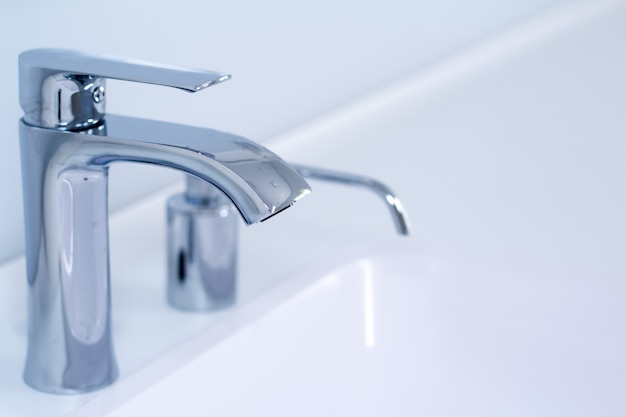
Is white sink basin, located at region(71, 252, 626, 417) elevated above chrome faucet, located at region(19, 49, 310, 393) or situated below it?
below

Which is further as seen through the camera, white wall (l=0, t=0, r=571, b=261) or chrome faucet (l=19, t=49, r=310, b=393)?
white wall (l=0, t=0, r=571, b=261)

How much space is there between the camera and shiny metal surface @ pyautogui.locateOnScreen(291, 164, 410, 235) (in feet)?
2.10

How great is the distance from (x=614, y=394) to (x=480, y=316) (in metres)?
0.11

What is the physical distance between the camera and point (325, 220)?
2.71 ft

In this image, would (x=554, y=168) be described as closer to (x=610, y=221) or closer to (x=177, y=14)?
(x=610, y=221)

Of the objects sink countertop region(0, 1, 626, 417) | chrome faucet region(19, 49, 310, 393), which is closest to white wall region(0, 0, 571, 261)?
sink countertop region(0, 1, 626, 417)

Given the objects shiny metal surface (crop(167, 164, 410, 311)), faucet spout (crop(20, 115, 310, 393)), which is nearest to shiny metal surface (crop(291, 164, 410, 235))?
shiny metal surface (crop(167, 164, 410, 311))

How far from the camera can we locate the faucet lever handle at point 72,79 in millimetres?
460

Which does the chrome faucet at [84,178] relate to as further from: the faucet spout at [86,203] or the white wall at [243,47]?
the white wall at [243,47]

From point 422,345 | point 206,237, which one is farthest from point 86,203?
point 422,345

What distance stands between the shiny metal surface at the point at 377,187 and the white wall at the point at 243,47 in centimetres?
15

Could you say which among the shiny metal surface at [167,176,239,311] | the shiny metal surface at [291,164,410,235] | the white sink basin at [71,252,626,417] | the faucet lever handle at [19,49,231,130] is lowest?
→ the white sink basin at [71,252,626,417]

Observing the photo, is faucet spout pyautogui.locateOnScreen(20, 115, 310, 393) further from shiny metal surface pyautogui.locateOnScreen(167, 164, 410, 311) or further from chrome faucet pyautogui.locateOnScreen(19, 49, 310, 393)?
shiny metal surface pyautogui.locateOnScreen(167, 164, 410, 311)

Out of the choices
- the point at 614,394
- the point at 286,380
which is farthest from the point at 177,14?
the point at 614,394
